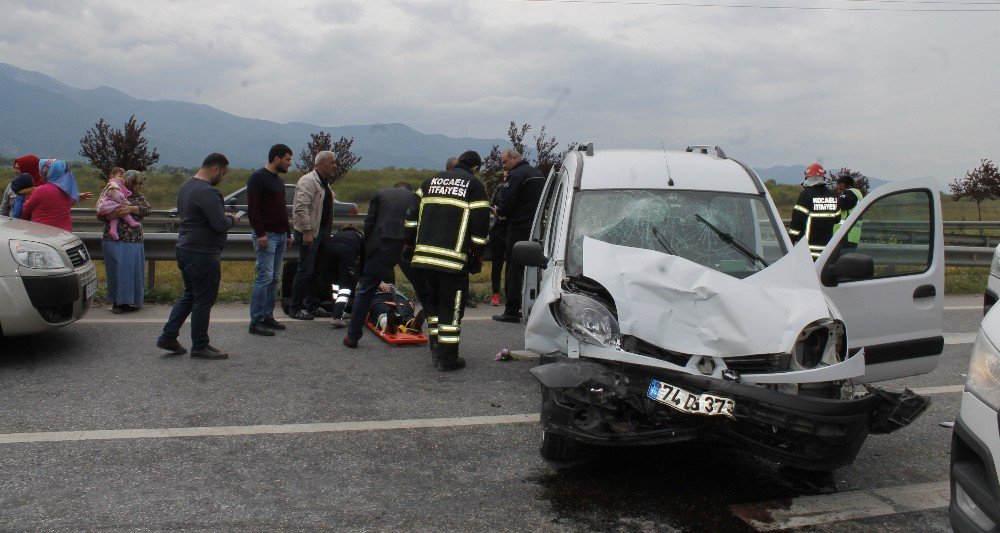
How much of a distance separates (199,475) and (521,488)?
173cm

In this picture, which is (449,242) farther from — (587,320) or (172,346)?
(587,320)

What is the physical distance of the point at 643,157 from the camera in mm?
6332

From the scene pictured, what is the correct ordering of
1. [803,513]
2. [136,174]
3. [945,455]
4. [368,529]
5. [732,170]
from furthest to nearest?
[136,174] → [732,170] → [945,455] → [803,513] → [368,529]

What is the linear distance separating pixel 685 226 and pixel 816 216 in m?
4.20

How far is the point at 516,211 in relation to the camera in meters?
9.75

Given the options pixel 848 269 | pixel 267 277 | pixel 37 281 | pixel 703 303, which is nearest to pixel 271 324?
pixel 267 277

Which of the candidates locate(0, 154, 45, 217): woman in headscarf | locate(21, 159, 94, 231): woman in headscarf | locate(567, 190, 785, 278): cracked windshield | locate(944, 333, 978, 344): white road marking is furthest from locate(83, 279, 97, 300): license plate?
locate(944, 333, 978, 344): white road marking

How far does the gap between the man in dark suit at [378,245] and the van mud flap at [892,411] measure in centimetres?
468

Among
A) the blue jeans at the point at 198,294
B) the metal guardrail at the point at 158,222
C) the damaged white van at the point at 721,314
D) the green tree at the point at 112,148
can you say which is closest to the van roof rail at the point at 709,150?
the damaged white van at the point at 721,314

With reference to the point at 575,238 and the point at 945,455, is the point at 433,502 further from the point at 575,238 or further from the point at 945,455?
the point at 945,455

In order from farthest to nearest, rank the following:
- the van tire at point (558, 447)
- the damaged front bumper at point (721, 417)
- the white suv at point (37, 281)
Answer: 1. the white suv at point (37, 281)
2. the van tire at point (558, 447)
3. the damaged front bumper at point (721, 417)

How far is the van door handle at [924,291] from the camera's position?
5.54m

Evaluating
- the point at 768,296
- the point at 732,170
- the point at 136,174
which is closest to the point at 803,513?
the point at 768,296

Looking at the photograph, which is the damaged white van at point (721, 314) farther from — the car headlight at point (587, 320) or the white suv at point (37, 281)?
the white suv at point (37, 281)
